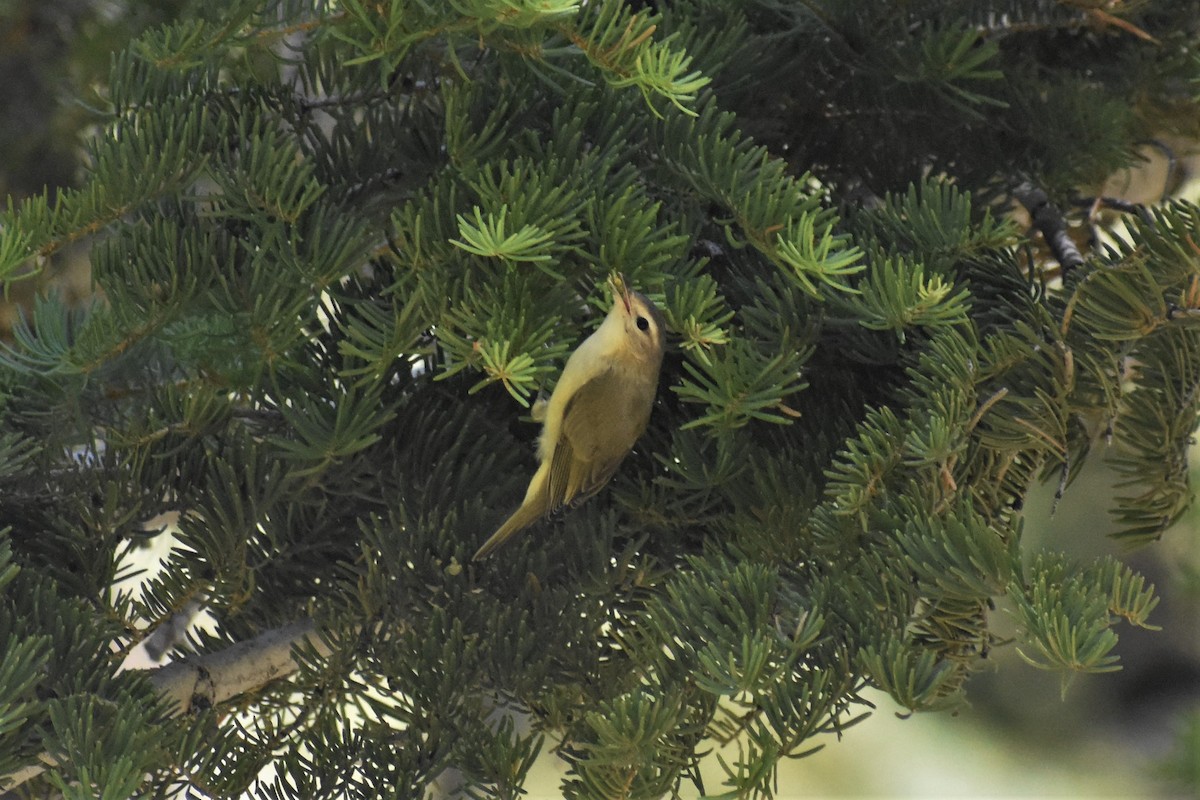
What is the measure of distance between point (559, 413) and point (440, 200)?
3.7 inches

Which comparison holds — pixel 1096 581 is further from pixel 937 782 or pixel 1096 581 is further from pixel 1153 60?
pixel 937 782

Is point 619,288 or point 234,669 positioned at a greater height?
point 619,288

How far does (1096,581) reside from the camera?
357mm

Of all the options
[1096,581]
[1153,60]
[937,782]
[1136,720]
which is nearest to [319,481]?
[1096,581]

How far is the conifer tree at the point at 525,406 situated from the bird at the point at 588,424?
0.5 inches

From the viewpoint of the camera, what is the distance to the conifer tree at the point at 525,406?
36 centimetres

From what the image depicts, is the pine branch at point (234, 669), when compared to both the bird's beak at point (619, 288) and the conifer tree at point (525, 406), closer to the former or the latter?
the conifer tree at point (525, 406)

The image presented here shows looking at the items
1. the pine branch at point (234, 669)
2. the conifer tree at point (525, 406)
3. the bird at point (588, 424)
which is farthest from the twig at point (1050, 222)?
the pine branch at point (234, 669)

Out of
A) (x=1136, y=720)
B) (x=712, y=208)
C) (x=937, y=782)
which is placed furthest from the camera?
(x=1136, y=720)

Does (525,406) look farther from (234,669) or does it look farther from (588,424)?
(234,669)

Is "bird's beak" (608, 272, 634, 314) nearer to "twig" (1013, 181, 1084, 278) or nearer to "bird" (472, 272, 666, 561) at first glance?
"bird" (472, 272, 666, 561)

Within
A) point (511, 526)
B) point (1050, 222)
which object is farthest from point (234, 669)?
point (1050, 222)

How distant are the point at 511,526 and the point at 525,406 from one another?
4cm

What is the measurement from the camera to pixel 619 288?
37cm
